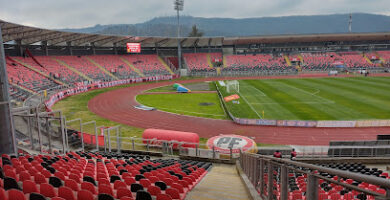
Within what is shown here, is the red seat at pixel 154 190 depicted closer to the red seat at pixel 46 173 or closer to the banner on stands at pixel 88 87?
the red seat at pixel 46 173

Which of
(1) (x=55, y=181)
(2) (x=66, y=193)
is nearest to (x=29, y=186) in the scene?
(1) (x=55, y=181)

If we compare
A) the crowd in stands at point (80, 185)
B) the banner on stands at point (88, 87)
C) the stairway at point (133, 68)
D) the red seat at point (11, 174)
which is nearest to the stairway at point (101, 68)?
the banner on stands at point (88, 87)

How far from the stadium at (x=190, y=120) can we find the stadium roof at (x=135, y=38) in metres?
0.39

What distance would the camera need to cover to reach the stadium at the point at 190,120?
6.29 meters

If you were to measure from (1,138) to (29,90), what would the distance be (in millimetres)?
30343

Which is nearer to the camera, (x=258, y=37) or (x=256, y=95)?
(x=256, y=95)

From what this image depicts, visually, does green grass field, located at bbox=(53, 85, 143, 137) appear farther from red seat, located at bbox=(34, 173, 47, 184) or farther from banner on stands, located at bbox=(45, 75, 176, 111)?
red seat, located at bbox=(34, 173, 47, 184)

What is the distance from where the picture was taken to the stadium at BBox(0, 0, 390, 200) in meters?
6.29

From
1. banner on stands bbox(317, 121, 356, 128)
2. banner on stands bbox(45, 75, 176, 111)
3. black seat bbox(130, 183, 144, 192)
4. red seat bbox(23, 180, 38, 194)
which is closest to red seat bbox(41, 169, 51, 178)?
red seat bbox(23, 180, 38, 194)

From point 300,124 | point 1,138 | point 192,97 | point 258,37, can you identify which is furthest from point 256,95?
point 258,37

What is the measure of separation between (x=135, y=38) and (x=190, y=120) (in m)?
45.9

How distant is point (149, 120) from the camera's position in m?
27.0

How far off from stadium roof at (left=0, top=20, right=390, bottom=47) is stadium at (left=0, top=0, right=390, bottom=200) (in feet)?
1.27

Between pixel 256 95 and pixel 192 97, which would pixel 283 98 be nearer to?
pixel 256 95
